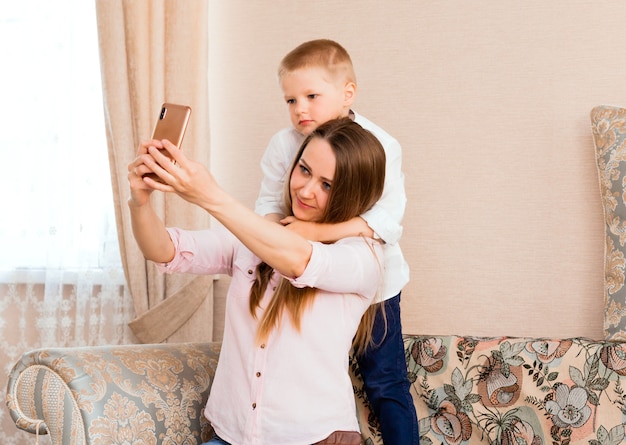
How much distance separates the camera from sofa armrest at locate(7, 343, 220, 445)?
4.80 feet

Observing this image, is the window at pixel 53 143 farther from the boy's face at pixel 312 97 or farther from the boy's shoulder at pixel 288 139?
the boy's face at pixel 312 97

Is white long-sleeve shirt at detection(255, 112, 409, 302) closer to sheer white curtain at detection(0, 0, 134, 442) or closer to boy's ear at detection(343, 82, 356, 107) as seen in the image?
boy's ear at detection(343, 82, 356, 107)

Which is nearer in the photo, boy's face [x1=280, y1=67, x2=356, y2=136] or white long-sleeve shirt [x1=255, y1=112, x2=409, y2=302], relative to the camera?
white long-sleeve shirt [x1=255, y1=112, x2=409, y2=302]

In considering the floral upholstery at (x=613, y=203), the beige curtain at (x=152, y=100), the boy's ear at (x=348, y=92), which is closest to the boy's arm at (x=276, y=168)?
the boy's ear at (x=348, y=92)

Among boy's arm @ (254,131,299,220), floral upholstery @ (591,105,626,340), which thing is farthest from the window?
A: floral upholstery @ (591,105,626,340)

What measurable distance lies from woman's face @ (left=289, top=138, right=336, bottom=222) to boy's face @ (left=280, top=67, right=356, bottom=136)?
0.25 m

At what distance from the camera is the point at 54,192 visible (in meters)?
2.59

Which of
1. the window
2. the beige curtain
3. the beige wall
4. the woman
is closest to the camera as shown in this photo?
the woman

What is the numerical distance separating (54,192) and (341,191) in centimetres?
136

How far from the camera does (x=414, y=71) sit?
90.9 inches

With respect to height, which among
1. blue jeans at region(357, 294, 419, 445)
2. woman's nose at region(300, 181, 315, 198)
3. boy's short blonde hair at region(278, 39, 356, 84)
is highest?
boy's short blonde hair at region(278, 39, 356, 84)

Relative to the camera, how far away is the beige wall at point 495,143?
2123mm

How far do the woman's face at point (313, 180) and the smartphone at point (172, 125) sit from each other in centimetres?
31

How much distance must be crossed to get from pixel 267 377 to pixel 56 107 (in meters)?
1.50
